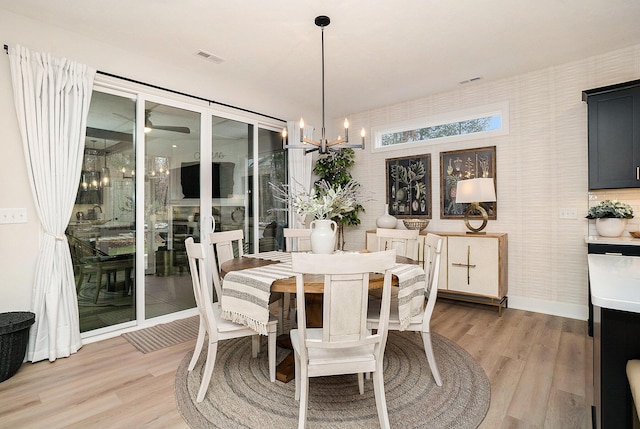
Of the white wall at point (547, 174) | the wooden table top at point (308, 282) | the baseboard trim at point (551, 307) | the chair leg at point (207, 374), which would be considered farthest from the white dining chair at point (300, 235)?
the baseboard trim at point (551, 307)

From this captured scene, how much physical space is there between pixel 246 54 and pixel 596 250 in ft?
13.0

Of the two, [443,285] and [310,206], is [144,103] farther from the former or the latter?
[443,285]

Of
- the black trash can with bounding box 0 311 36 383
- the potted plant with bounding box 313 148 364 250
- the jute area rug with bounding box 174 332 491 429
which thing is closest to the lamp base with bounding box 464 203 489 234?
the potted plant with bounding box 313 148 364 250

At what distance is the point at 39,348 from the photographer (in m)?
2.58

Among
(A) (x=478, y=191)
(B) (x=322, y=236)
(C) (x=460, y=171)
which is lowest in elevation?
(B) (x=322, y=236)

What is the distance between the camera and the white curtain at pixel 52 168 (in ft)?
8.41

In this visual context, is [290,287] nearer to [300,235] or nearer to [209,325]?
[209,325]

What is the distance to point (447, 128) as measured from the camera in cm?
443

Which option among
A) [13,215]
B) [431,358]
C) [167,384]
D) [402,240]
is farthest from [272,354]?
[13,215]

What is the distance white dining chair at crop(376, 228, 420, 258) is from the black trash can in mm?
2906

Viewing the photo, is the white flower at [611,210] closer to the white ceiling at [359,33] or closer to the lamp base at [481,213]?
the lamp base at [481,213]

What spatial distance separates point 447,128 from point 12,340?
194 inches

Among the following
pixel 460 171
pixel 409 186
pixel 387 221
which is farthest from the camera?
pixel 409 186

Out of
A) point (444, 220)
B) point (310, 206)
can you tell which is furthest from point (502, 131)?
point (310, 206)
